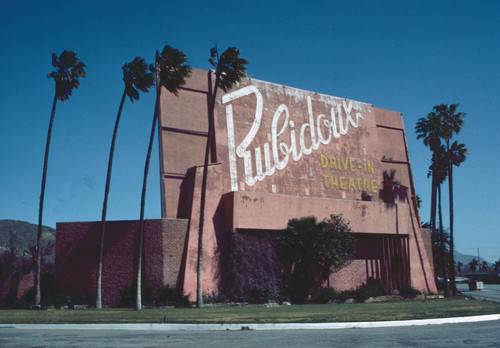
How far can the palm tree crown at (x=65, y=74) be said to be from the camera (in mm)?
33156

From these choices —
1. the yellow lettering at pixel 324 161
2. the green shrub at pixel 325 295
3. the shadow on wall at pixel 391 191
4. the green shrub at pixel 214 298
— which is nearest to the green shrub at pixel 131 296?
the green shrub at pixel 214 298

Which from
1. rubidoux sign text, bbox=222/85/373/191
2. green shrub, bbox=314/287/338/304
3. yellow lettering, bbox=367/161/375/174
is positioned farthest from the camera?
yellow lettering, bbox=367/161/375/174

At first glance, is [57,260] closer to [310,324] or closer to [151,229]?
[151,229]

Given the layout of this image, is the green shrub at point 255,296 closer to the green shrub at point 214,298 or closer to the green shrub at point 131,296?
the green shrub at point 214,298

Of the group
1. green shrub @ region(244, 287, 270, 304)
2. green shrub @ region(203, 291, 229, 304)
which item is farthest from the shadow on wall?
green shrub @ region(203, 291, 229, 304)

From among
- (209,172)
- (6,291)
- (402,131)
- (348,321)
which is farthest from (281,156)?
(348,321)

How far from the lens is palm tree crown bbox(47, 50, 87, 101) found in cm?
3316

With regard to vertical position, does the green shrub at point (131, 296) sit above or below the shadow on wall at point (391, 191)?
below

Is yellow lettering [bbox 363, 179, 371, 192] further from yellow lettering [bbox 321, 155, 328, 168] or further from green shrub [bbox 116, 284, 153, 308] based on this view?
green shrub [bbox 116, 284, 153, 308]

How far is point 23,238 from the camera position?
11144 centimetres

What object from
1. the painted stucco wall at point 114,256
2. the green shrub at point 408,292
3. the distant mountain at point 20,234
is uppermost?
the distant mountain at point 20,234

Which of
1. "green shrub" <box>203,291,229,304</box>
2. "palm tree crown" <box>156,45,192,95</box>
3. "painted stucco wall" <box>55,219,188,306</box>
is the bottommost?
"green shrub" <box>203,291,229,304</box>

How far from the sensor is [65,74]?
33312mm

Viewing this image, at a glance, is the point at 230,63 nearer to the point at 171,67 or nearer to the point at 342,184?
the point at 171,67
